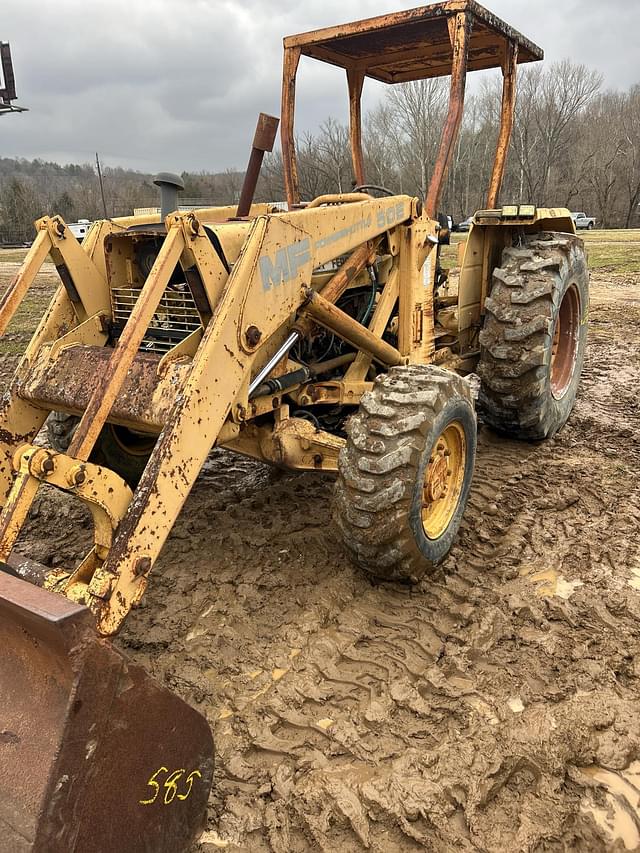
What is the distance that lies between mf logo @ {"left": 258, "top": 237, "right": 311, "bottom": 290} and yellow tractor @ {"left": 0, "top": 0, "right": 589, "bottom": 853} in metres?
0.01

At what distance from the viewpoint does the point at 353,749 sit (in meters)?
2.37

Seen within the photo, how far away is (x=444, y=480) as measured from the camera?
3471mm

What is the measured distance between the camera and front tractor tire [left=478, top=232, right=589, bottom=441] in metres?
4.29

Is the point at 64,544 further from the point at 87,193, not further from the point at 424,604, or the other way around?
the point at 87,193

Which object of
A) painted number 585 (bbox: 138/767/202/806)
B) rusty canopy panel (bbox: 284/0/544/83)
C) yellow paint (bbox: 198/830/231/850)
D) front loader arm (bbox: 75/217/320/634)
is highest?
rusty canopy panel (bbox: 284/0/544/83)

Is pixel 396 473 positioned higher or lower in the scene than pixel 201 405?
lower

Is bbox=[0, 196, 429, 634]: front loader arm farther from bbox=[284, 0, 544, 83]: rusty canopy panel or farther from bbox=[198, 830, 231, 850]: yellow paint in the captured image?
bbox=[284, 0, 544, 83]: rusty canopy panel

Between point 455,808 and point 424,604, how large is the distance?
1.10 meters

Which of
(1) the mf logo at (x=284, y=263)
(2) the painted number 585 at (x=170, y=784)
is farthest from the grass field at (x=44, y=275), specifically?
(2) the painted number 585 at (x=170, y=784)

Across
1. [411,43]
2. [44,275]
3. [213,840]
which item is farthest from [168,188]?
[44,275]

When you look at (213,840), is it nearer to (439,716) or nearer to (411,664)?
(439,716)

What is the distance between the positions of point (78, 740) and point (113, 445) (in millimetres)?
2263

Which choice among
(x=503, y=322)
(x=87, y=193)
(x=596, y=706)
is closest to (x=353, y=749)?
(x=596, y=706)

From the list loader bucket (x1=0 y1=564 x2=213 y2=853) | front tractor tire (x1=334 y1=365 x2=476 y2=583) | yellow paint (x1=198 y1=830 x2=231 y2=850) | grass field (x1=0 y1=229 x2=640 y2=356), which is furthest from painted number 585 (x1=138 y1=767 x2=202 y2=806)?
grass field (x1=0 y1=229 x2=640 y2=356)
